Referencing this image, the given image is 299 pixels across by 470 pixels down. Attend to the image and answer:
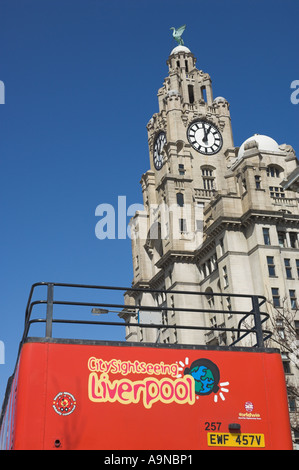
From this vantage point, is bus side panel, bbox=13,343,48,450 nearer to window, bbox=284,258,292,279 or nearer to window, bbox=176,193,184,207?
window, bbox=284,258,292,279

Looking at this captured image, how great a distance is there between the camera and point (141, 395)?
799 centimetres

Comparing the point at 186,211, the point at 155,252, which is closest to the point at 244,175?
the point at 186,211

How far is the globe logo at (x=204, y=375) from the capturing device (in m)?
8.18

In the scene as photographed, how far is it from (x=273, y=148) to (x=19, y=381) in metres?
67.4

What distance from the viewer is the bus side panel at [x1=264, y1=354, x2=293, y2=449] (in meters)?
8.20

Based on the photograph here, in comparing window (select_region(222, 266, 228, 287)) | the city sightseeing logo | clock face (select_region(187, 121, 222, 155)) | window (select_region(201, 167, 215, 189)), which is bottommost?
the city sightseeing logo

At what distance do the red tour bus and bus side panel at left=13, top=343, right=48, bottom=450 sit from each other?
13 mm

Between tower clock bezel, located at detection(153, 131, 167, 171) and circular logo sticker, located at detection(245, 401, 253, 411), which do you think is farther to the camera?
tower clock bezel, located at detection(153, 131, 167, 171)

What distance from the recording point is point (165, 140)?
78.0 metres

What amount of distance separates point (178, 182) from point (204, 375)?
207 ft

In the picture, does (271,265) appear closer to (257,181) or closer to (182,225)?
(257,181)

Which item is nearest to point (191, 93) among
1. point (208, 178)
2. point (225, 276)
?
point (208, 178)

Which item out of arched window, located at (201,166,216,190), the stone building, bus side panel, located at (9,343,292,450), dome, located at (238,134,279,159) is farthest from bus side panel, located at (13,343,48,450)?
Answer: arched window, located at (201,166,216,190)
